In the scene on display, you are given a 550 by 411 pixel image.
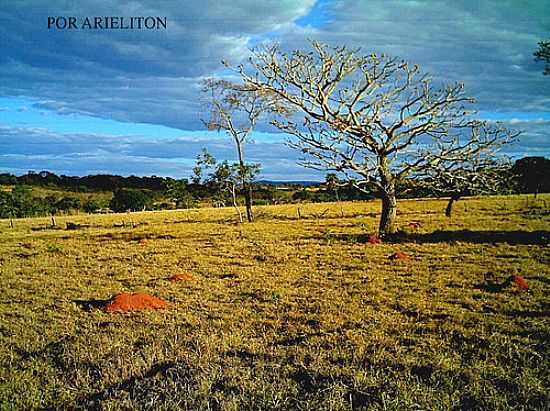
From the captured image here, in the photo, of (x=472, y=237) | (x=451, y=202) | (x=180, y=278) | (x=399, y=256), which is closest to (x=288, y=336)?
(x=180, y=278)

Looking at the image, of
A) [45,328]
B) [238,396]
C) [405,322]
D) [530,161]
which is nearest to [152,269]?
[45,328]

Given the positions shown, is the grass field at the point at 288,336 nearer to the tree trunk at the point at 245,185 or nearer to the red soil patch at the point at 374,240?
the red soil patch at the point at 374,240

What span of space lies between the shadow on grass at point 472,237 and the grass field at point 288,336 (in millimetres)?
3375

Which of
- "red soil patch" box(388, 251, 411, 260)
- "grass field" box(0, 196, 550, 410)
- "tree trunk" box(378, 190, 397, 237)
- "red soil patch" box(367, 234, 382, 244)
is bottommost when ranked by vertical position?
"grass field" box(0, 196, 550, 410)

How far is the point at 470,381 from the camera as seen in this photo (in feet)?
18.6

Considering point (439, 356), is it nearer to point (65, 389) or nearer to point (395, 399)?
point (395, 399)

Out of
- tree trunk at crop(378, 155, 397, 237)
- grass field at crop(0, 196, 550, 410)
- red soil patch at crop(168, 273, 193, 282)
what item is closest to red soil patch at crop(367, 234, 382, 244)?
tree trunk at crop(378, 155, 397, 237)

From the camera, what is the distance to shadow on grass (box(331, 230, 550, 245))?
19.3 m

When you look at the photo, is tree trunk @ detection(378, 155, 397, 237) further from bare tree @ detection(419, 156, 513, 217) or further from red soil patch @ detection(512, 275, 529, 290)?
red soil patch @ detection(512, 275, 529, 290)

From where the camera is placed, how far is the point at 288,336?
25.8 feet

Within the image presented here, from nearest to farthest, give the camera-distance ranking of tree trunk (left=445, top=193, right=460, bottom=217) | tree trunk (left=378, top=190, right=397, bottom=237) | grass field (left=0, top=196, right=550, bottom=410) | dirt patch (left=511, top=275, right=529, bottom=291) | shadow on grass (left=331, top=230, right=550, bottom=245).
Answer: grass field (left=0, top=196, right=550, bottom=410) → dirt patch (left=511, top=275, right=529, bottom=291) → shadow on grass (left=331, top=230, right=550, bottom=245) → tree trunk (left=378, top=190, right=397, bottom=237) → tree trunk (left=445, top=193, right=460, bottom=217)

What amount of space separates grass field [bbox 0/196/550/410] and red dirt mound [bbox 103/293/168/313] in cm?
37

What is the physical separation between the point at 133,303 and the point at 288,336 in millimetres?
4039

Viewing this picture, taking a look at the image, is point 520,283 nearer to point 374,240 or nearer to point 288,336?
point 288,336
